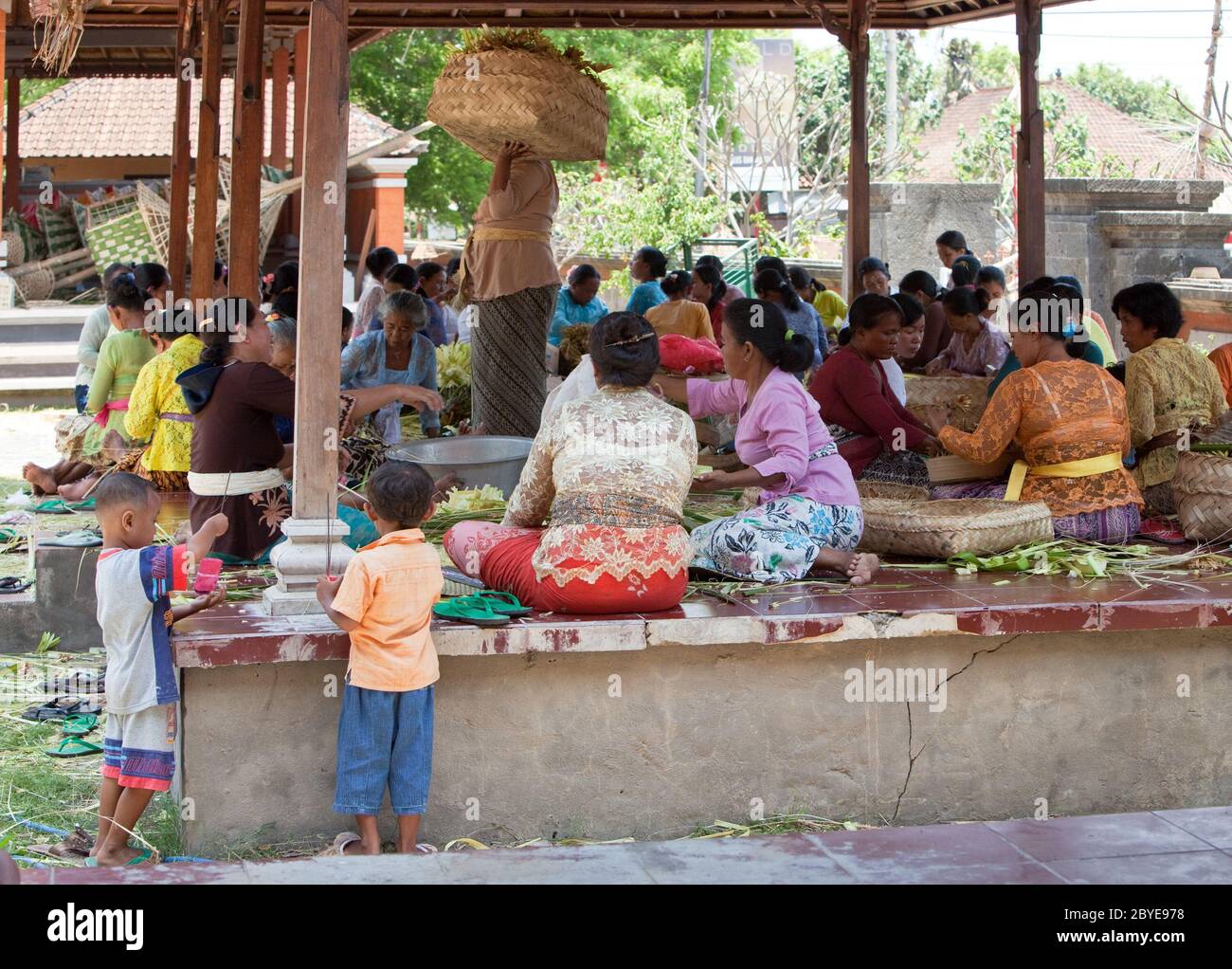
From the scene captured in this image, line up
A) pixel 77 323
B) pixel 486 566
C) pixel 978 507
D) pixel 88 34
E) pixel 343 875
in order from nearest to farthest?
pixel 343 875 → pixel 486 566 → pixel 978 507 → pixel 88 34 → pixel 77 323

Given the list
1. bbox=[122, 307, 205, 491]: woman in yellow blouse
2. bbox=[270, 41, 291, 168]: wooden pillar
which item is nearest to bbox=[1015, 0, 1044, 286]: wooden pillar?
bbox=[122, 307, 205, 491]: woman in yellow blouse

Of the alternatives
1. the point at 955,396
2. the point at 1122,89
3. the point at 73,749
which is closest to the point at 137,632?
the point at 73,749

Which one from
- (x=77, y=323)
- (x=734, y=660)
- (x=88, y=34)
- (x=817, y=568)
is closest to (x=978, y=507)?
(x=817, y=568)

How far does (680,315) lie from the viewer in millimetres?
11203

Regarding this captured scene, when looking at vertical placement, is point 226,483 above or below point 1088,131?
below

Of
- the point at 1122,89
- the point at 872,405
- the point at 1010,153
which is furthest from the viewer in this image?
A: the point at 1122,89

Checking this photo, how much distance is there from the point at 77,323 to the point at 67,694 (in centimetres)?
1108

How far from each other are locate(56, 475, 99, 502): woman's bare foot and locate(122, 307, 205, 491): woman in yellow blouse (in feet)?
1.18

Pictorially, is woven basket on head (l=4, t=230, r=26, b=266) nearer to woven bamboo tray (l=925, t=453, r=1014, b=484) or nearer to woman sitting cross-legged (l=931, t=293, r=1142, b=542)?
woven bamboo tray (l=925, t=453, r=1014, b=484)

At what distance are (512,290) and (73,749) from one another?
389cm

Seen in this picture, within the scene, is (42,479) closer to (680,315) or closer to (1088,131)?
(680,315)

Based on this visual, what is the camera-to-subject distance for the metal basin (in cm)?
683

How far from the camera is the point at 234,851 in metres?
4.70
